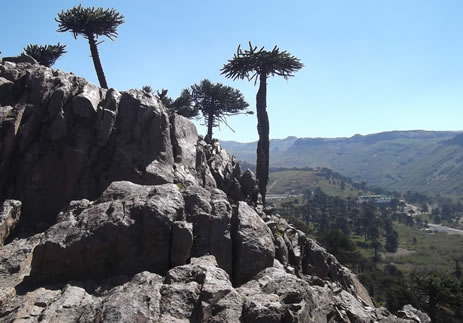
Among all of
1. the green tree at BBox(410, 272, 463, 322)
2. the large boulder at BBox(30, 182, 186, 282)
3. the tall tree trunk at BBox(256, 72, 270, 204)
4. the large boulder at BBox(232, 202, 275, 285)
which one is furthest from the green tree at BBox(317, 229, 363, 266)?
the large boulder at BBox(30, 182, 186, 282)

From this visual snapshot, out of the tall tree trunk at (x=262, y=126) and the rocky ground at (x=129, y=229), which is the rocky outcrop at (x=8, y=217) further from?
the tall tree trunk at (x=262, y=126)

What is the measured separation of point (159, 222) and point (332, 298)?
824cm

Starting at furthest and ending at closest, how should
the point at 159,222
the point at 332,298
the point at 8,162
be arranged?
the point at 8,162 → the point at 332,298 → the point at 159,222

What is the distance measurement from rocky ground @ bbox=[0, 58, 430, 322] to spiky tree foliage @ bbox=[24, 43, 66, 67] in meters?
13.5

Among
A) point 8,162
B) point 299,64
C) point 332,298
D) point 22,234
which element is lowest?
point 332,298

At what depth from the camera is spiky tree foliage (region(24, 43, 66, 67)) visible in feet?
136

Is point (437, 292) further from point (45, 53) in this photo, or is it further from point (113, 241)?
point (45, 53)

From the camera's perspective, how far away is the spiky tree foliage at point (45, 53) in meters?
41.4

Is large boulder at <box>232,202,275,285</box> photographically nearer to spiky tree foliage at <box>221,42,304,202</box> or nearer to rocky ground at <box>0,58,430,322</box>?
rocky ground at <box>0,58,430,322</box>

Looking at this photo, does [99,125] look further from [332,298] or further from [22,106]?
[332,298]

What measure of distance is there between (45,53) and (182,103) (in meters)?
17.0

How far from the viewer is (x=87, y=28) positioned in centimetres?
4325

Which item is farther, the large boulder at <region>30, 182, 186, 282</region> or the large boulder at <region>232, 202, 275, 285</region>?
the large boulder at <region>232, 202, 275, 285</region>

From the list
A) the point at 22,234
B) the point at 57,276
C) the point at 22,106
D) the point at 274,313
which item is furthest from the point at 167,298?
the point at 22,106
